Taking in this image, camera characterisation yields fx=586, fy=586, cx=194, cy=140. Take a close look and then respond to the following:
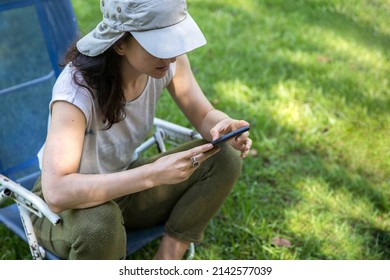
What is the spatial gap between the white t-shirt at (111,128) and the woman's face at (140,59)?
0.17 m

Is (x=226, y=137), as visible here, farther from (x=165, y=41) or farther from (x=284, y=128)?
(x=284, y=128)

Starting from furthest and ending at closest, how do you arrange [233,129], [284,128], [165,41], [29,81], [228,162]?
[284,128] < [29,81] < [228,162] < [233,129] < [165,41]

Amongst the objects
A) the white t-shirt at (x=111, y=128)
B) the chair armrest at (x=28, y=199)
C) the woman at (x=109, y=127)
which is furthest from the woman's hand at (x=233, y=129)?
the chair armrest at (x=28, y=199)

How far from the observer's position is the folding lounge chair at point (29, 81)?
2398 millimetres

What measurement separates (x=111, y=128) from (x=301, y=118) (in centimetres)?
172

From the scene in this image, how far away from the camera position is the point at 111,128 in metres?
2.05

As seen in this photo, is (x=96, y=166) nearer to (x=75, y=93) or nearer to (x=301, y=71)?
(x=75, y=93)

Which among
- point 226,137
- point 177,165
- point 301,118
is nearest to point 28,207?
point 177,165

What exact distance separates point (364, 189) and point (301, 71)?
125 cm

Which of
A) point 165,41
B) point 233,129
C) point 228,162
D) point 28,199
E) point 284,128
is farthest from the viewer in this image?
point 284,128

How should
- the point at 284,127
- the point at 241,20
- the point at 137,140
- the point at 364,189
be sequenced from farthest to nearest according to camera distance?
the point at 241,20, the point at 284,127, the point at 364,189, the point at 137,140

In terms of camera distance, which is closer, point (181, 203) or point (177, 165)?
point (177, 165)
